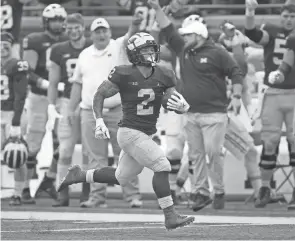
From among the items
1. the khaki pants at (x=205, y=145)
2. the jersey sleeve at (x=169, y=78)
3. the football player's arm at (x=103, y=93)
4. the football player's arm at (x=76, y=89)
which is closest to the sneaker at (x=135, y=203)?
the khaki pants at (x=205, y=145)

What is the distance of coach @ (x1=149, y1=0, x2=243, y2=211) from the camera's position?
13148 millimetres

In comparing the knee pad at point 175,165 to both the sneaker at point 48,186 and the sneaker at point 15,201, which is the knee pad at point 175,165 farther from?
the sneaker at point 15,201

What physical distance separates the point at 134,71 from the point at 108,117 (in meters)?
2.67

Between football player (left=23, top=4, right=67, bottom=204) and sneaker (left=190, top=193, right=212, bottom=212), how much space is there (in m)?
2.35

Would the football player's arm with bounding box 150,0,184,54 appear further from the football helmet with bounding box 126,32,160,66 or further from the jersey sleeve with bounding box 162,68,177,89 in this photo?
the jersey sleeve with bounding box 162,68,177,89

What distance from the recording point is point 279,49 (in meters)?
13.6

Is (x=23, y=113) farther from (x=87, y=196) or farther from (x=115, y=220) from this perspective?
(x=115, y=220)

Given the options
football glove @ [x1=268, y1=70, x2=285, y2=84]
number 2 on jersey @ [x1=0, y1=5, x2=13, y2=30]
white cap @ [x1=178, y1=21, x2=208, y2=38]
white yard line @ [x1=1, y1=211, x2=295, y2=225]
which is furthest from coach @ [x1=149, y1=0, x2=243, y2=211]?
number 2 on jersey @ [x1=0, y1=5, x2=13, y2=30]

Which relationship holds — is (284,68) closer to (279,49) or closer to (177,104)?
(279,49)

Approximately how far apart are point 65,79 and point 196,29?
1.92m

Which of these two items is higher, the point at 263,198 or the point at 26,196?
the point at 263,198

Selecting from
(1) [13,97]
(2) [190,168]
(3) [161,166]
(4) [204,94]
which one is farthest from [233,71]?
(1) [13,97]

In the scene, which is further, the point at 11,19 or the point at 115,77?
the point at 11,19

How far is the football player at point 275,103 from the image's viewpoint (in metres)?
13.5
